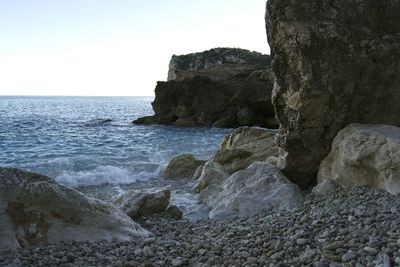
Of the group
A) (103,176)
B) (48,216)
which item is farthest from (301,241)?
(103,176)

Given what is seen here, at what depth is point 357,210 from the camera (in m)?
5.36

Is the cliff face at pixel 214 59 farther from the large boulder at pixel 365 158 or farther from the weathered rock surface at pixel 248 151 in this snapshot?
the large boulder at pixel 365 158

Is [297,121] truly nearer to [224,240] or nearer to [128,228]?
[224,240]

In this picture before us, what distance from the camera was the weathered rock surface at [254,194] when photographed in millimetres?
7402

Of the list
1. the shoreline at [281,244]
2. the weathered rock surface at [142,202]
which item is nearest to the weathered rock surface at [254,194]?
the shoreline at [281,244]

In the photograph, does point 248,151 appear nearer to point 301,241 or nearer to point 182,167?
point 182,167

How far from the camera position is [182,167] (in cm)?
1401

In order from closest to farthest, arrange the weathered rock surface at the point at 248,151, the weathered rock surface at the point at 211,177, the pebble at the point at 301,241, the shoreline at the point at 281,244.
→ the shoreline at the point at 281,244 < the pebble at the point at 301,241 < the weathered rock surface at the point at 211,177 < the weathered rock surface at the point at 248,151

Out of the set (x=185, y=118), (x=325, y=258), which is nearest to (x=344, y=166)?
(x=325, y=258)

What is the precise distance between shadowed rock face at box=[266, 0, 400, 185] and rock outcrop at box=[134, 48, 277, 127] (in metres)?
31.1

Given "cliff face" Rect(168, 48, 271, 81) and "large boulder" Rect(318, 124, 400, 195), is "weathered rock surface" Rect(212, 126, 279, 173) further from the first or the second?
"cliff face" Rect(168, 48, 271, 81)

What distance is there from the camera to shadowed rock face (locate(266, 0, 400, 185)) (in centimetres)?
743

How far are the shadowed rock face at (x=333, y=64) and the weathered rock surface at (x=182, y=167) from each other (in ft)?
20.6

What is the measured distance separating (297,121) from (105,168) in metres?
9.07
